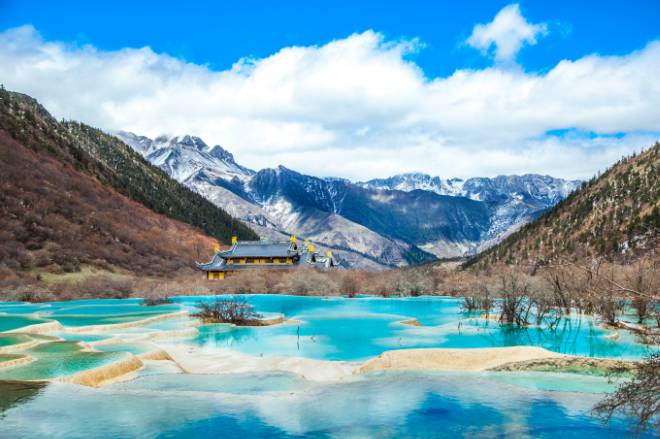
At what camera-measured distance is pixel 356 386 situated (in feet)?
78.1

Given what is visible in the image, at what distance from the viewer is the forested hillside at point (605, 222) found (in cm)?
10988

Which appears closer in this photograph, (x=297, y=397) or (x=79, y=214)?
(x=297, y=397)

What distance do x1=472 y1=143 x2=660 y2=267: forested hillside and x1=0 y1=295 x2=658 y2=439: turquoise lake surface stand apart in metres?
80.4

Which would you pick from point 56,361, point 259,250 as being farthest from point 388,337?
point 259,250

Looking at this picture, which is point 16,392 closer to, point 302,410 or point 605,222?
point 302,410

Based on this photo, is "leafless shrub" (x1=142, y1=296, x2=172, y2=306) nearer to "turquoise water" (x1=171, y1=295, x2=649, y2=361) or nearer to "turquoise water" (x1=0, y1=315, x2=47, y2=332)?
"turquoise water" (x1=0, y1=315, x2=47, y2=332)

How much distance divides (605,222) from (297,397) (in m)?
120

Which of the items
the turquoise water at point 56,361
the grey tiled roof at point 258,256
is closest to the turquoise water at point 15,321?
the turquoise water at point 56,361

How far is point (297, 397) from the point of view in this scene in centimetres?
2197

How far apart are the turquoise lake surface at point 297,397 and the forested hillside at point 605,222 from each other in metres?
80.4

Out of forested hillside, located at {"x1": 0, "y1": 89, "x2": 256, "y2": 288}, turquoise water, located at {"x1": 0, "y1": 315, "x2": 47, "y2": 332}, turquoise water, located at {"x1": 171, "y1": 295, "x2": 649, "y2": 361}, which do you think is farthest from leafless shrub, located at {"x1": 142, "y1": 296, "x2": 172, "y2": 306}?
forested hillside, located at {"x1": 0, "y1": 89, "x2": 256, "y2": 288}

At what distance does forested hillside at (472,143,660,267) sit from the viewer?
110 meters

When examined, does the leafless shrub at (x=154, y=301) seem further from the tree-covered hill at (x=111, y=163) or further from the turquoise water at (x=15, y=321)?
the tree-covered hill at (x=111, y=163)

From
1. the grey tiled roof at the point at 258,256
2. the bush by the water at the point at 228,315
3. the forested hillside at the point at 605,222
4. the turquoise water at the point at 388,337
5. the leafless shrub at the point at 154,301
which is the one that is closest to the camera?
the turquoise water at the point at 388,337
